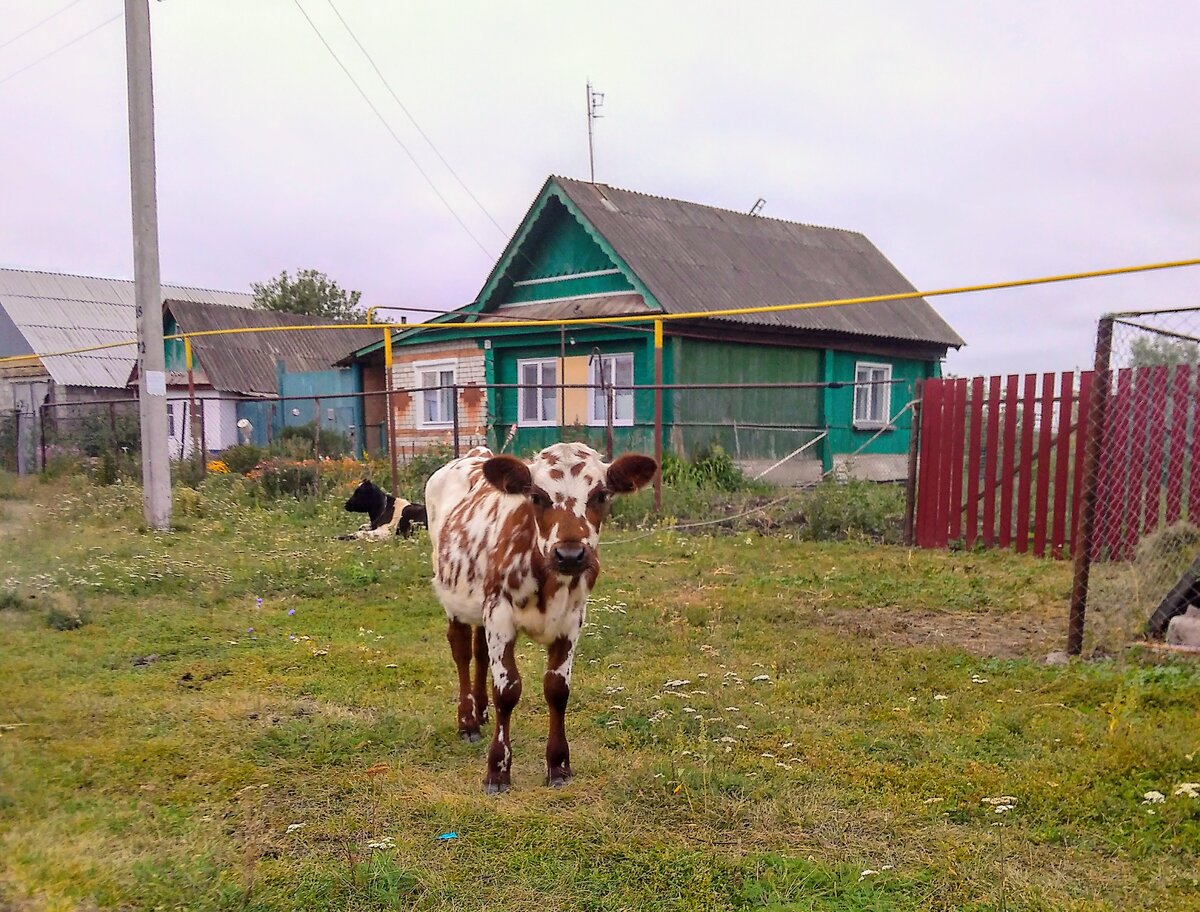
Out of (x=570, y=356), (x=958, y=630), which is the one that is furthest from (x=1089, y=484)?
(x=570, y=356)

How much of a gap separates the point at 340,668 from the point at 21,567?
468cm

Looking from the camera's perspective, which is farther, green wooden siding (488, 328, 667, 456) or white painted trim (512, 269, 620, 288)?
white painted trim (512, 269, 620, 288)

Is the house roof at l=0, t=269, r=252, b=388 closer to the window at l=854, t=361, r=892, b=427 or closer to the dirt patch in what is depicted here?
the window at l=854, t=361, r=892, b=427

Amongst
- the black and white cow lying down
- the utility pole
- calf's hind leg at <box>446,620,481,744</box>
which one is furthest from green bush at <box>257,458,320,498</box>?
calf's hind leg at <box>446,620,481,744</box>

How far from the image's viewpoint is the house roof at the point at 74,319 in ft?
93.0

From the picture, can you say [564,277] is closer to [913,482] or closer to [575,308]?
[575,308]

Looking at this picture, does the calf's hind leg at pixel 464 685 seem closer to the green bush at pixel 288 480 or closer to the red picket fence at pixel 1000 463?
the red picket fence at pixel 1000 463

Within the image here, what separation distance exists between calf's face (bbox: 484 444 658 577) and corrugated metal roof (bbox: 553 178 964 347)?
11938 millimetres

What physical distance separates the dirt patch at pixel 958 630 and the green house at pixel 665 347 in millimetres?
7598

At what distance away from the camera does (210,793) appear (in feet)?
13.0

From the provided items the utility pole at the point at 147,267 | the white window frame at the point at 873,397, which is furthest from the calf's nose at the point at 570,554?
the white window frame at the point at 873,397

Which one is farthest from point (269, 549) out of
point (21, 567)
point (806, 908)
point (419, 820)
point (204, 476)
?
point (806, 908)

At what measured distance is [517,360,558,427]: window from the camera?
17.9m

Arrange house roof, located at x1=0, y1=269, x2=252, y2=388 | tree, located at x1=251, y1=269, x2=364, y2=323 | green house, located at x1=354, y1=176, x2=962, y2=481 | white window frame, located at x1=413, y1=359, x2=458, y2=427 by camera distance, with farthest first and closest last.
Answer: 1. tree, located at x1=251, y1=269, x2=364, y2=323
2. house roof, located at x1=0, y1=269, x2=252, y2=388
3. white window frame, located at x1=413, y1=359, x2=458, y2=427
4. green house, located at x1=354, y1=176, x2=962, y2=481
